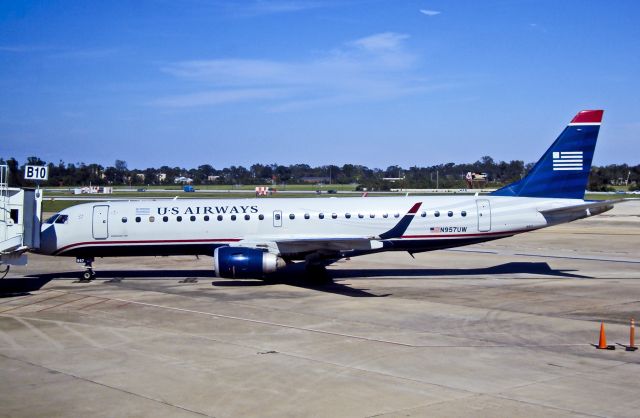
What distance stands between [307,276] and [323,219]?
2.39 metres

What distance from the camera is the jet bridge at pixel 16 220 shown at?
75.7 feet

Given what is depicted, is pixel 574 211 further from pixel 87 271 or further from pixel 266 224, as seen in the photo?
pixel 87 271

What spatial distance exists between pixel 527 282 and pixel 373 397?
15.7 metres

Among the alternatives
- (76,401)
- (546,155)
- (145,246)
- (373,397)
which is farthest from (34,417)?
(546,155)

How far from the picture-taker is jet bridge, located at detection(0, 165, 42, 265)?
23078mm

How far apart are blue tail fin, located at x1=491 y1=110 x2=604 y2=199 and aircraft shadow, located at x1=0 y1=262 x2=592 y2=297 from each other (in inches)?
141

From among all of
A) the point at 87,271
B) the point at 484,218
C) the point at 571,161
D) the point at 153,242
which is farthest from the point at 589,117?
the point at 87,271

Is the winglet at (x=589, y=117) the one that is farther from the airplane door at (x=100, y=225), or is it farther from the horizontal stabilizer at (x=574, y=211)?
the airplane door at (x=100, y=225)

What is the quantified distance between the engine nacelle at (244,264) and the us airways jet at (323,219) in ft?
6.12

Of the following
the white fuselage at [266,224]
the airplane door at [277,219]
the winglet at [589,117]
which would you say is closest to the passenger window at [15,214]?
the white fuselage at [266,224]

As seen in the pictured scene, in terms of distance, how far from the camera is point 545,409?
11.2 meters

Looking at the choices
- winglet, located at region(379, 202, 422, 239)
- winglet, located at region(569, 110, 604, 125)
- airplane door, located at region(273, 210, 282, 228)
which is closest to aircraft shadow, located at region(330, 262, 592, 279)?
airplane door, located at region(273, 210, 282, 228)

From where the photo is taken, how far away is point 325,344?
1602 cm

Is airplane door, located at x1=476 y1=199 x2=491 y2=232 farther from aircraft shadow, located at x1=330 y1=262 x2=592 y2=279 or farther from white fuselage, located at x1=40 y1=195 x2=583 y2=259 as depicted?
aircraft shadow, located at x1=330 y1=262 x2=592 y2=279
